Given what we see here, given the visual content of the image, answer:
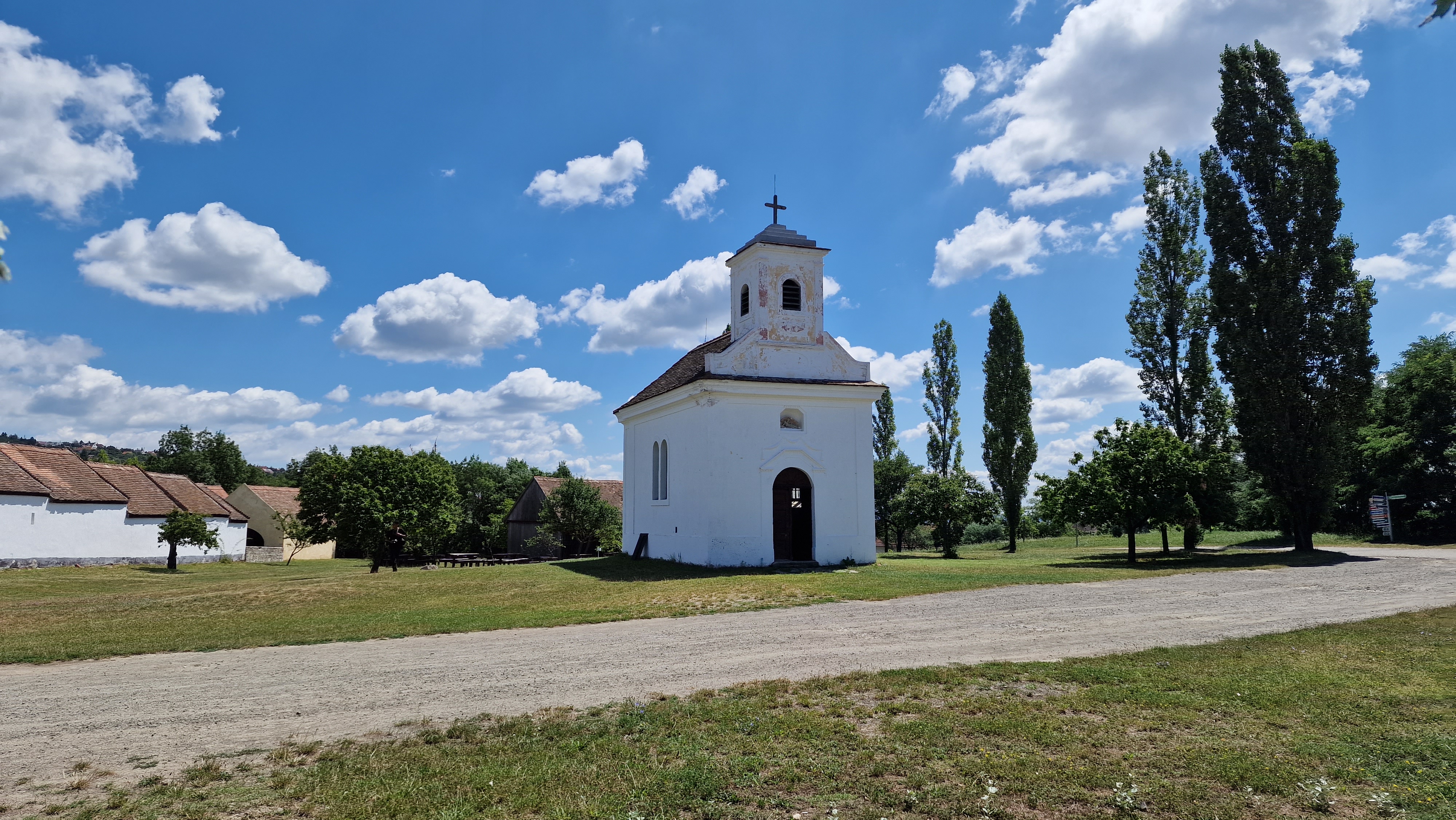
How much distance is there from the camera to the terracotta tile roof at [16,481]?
35.9 m

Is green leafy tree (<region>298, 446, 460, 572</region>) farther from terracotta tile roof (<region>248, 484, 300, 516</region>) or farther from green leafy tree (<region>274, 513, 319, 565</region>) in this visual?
terracotta tile roof (<region>248, 484, 300, 516</region>)

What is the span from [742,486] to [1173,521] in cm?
1391

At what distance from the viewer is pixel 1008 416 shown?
137 ft

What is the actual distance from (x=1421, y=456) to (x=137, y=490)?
65.9 m

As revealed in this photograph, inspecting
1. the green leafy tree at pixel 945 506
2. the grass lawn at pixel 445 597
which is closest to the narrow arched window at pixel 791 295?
the grass lawn at pixel 445 597

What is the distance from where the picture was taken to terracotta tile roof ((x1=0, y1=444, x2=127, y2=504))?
128ft

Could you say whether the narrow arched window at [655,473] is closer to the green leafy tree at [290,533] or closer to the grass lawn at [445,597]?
the grass lawn at [445,597]

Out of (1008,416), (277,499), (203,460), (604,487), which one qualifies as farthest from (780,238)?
(203,460)

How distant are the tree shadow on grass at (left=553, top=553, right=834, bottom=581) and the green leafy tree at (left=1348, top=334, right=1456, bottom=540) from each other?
3063 centimetres

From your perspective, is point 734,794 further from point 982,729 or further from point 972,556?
point 972,556

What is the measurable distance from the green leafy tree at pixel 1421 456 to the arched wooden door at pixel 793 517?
97.1ft

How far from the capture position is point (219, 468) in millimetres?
87500

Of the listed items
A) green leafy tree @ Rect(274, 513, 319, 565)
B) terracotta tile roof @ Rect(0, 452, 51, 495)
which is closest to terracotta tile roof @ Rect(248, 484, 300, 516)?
green leafy tree @ Rect(274, 513, 319, 565)

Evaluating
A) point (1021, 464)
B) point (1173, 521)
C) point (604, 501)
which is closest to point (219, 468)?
point (604, 501)
